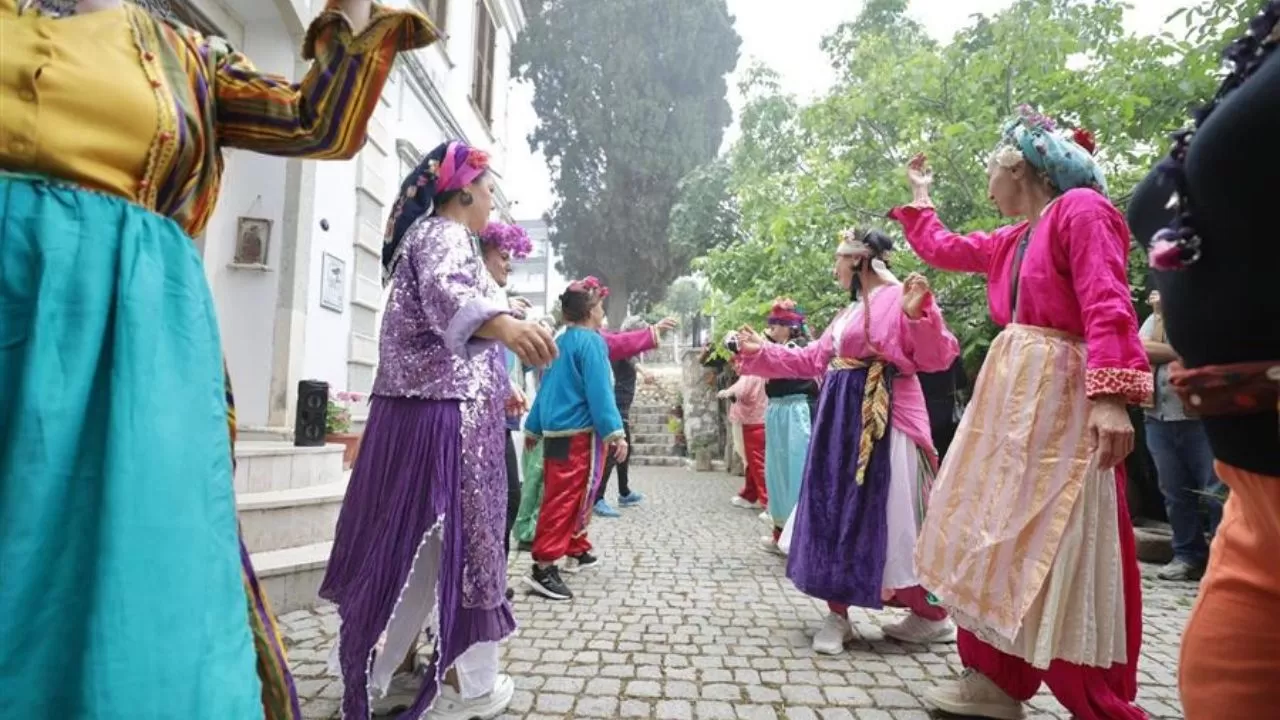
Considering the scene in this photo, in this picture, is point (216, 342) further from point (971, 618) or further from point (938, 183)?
point (938, 183)

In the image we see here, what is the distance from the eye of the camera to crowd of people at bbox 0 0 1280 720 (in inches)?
41.8

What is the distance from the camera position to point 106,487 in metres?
1.05

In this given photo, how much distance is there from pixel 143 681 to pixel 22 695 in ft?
0.53

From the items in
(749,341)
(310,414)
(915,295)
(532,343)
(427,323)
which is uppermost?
(915,295)

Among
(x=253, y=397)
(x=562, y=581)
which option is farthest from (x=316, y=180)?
(x=562, y=581)

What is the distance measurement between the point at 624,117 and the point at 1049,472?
94.4 ft

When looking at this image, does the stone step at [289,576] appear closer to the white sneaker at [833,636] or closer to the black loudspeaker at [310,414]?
the black loudspeaker at [310,414]

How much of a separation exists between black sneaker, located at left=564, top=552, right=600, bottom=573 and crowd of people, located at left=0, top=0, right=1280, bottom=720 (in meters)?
0.57

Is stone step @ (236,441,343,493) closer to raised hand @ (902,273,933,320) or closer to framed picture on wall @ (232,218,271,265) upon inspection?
framed picture on wall @ (232,218,271,265)

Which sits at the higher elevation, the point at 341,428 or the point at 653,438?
the point at 341,428

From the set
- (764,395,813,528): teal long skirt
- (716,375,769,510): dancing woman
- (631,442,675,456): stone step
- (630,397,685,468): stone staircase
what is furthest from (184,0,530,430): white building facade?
(631,442,675,456): stone step

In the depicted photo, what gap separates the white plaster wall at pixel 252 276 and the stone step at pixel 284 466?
56 cm

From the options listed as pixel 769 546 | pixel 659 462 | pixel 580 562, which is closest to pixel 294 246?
pixel 580 562

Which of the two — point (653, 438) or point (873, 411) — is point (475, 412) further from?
point (653, 438)
